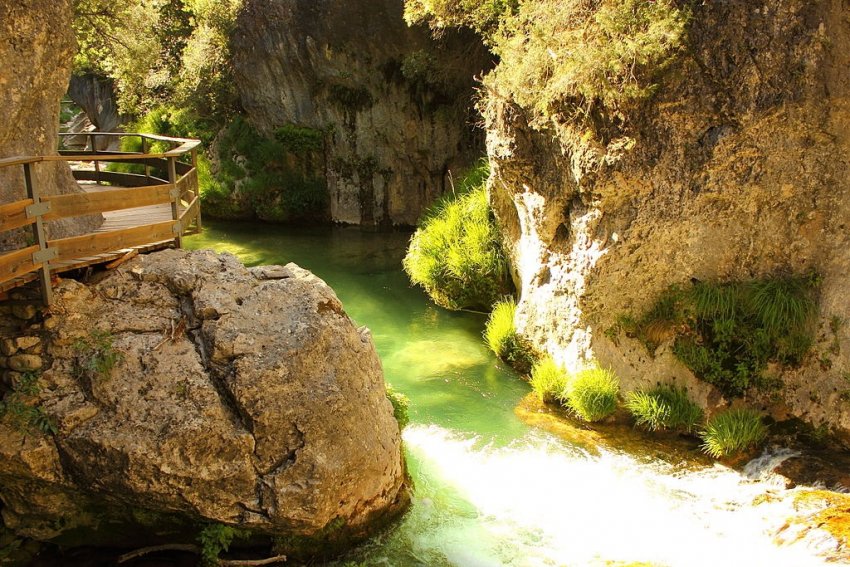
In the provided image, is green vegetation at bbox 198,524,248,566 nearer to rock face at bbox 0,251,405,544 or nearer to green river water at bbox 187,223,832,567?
rock face at bbox 0,251,405,544

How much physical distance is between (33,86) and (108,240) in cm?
207

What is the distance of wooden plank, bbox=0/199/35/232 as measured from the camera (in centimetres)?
632

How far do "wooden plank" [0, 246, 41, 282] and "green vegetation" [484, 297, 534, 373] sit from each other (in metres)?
7.94

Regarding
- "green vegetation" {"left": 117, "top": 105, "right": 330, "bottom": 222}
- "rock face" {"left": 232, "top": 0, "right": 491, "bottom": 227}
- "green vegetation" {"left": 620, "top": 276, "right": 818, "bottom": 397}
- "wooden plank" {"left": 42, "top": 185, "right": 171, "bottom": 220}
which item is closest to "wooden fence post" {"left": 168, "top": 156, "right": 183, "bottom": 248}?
"wooden plank" {"left": 42, "top": 185, "right": 171, "bottom": 220}

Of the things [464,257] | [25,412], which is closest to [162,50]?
[464,257]

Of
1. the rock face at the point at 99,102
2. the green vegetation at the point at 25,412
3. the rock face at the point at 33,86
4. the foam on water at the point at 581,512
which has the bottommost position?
the foam on water at the point at 581,512

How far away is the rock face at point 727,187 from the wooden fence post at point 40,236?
23.3 ft

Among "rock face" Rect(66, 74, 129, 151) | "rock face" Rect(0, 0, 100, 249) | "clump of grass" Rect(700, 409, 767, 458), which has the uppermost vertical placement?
Answer: "rock face" Rect(66, 74, 129, 151)

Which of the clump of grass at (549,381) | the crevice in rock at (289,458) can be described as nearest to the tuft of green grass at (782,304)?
the clump of grass at (549,381)

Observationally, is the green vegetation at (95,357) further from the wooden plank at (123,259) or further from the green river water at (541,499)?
the green river water at (541,499)

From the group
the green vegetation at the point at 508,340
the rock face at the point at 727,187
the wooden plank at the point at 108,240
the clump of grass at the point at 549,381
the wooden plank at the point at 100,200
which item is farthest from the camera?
the green vegetation at the point at 508,340

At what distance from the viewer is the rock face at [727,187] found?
350 inches

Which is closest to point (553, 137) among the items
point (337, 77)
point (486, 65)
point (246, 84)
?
point (486, 65)

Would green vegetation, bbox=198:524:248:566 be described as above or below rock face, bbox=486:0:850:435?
below
